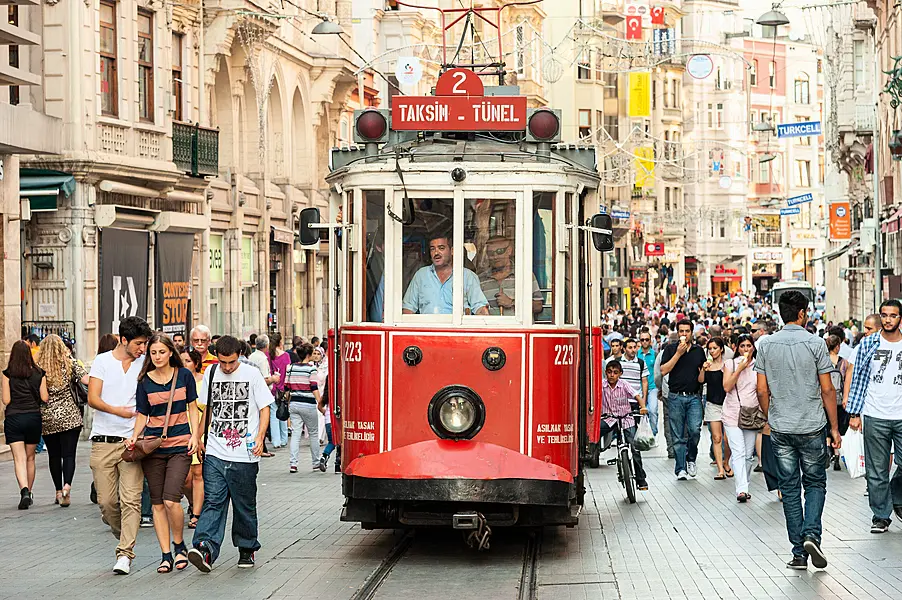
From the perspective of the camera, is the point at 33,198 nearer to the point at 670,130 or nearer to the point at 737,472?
the point at 737,472

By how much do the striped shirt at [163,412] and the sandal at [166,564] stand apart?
0.78 metres

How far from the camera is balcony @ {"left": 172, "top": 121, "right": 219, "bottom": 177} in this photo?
2702cm

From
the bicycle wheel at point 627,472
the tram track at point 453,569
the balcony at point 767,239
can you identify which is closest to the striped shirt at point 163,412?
the tram track at point 453,569

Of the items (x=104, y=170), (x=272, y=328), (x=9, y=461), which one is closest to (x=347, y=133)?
(x=272, y=328)

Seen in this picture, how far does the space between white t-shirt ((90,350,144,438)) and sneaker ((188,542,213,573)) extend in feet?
3.50

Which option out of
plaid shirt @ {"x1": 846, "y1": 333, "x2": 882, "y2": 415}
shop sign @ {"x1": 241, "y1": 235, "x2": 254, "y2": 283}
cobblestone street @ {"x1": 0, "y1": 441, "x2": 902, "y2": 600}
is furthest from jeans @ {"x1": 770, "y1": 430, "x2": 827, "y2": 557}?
shop sign @ {"x1": 241, "y1": 235, "x2": 254, "y2": 283}

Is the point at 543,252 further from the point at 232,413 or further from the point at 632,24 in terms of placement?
the point at 632,24

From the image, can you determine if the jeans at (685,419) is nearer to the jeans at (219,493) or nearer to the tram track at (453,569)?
the tram track at (453,569)

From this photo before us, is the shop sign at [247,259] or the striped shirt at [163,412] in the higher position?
the shop sign at [247,259]

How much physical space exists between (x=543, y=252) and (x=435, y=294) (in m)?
0.85

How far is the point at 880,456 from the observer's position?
12.4 metres

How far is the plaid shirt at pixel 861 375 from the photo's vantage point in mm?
12500

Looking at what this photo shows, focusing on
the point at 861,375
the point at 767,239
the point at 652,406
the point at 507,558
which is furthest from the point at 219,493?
the point at 767,239

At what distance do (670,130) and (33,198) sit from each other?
229 ft
